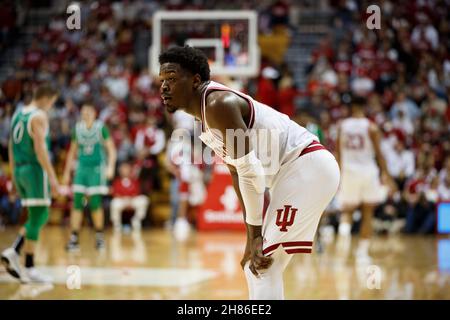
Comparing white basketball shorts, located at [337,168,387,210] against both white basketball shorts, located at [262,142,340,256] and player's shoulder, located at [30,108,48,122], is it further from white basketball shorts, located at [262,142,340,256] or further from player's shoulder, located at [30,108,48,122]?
white basketball shorts, located at [262,142,340,256]

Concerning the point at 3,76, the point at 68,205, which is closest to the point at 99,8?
the point at 3,76

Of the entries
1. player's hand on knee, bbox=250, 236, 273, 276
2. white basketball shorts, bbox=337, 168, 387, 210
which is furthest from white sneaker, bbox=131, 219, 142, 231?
player's hand on knee, bbox=250, 236, 273, 276

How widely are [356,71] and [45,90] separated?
31.1 ft

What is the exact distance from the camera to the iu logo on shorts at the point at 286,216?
3949 millimetres

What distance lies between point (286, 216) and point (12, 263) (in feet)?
12.5

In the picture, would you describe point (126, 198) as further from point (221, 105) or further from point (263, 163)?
point (221, 105)

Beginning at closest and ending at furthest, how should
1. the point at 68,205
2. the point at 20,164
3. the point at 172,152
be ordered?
the point at 20,164
the point at 172,152
the point at 68,205

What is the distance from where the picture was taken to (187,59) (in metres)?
3.94

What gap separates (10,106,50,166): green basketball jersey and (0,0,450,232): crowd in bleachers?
5.78m

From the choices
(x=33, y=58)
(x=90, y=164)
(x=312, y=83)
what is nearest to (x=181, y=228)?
(x=90, y=164)

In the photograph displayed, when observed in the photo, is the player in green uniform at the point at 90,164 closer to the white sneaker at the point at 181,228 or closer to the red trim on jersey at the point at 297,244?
the white sneaker at the point at 181,228

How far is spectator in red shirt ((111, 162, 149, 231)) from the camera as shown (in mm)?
13219

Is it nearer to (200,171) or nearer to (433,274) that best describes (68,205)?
(200,171)

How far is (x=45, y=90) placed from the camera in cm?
710
